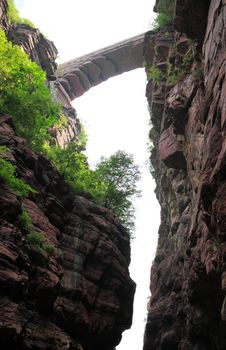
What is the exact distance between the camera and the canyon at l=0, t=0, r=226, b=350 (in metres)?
13.5

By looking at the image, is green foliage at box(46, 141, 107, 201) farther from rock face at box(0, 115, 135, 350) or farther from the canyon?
the canyon

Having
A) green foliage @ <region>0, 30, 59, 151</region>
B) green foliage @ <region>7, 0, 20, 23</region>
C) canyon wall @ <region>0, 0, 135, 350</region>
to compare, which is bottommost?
canyon wall @ <region>0, 0, 135, 350</region>

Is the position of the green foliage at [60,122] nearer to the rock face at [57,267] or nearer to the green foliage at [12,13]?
the rock face at [57,267]

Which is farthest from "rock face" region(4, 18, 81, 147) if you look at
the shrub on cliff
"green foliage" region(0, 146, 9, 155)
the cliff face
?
"green foliage" region(0, 146, 9, 155)

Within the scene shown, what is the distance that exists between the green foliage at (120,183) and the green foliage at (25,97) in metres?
6.77

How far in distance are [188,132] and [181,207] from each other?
7268 mm

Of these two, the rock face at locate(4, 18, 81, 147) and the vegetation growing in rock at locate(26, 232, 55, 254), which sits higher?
the rock face at locate(4, 18, 81, 147)

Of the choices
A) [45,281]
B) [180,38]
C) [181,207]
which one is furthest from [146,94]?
[45,281]

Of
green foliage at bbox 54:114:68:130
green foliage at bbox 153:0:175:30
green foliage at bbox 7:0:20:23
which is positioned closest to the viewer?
green foliage at bbox 153:0:175:30

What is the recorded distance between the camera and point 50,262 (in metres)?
16.8

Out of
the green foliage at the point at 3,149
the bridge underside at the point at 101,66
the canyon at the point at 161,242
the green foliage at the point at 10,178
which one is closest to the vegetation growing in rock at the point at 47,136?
the canyon at the point at 161,242

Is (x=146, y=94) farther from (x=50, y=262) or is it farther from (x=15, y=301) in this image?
(x=15, y=301)

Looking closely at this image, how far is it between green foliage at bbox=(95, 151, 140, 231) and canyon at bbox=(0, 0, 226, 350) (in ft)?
9.73

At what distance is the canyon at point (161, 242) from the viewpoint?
44.4 feet
